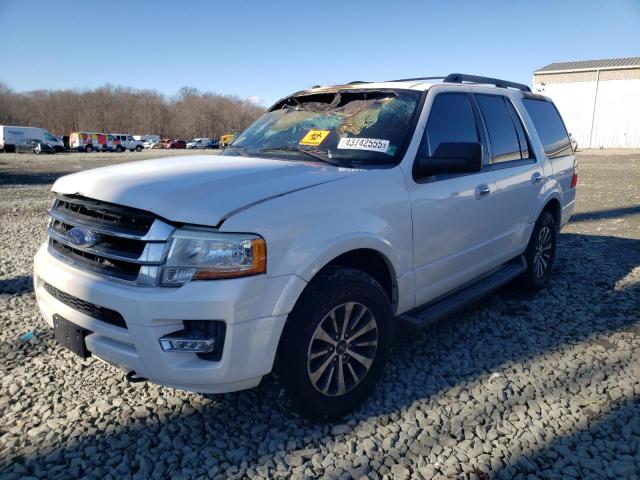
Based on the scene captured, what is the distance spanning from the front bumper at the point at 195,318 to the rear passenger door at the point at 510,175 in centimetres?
227

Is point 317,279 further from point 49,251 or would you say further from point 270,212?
point 49,251

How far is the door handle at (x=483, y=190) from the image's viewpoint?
3.44 metres

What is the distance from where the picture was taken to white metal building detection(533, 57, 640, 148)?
123 ft

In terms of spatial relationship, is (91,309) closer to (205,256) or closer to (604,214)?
(205,256)

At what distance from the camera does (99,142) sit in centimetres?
5050

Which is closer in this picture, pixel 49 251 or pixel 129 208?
pixel 129 208

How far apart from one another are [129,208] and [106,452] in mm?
1243

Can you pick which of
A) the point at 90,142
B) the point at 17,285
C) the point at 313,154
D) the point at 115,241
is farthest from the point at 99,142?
the point at 115,241

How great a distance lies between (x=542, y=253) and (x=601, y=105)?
4168cm

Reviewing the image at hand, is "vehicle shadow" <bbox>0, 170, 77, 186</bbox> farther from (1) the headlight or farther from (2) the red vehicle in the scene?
(2) the red vehicle

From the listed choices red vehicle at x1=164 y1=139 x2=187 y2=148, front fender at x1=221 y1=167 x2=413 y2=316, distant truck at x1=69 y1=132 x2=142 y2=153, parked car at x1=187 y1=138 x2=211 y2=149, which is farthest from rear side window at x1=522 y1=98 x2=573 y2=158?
A: parked car at x1=187 y1=138 x2=211 y2=149

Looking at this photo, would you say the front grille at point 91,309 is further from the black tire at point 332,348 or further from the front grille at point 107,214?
the black tire at point 332,348

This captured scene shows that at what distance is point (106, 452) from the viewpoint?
2334 mm

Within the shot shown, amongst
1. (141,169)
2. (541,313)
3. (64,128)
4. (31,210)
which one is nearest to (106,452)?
(141,169)
